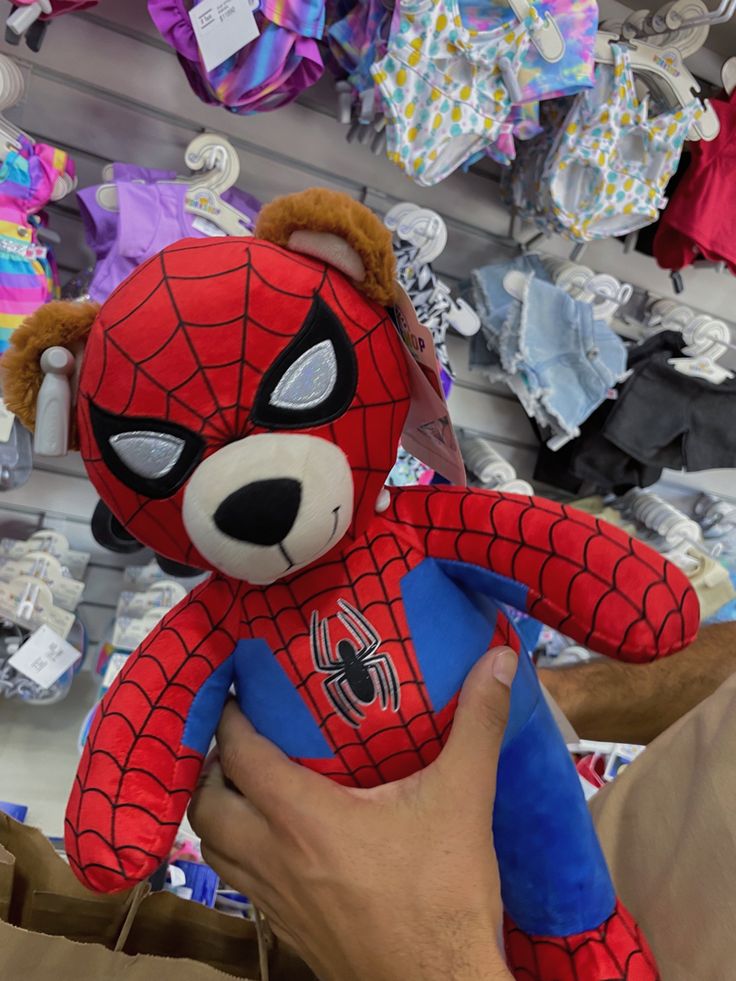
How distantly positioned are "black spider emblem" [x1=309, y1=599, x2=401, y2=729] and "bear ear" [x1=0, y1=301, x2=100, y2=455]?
24cm

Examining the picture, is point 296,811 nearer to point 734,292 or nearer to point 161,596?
point 161,596

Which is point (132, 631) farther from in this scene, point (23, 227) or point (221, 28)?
point (221, 28)

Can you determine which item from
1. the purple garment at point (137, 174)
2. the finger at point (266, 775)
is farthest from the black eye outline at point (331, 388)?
the purple garment at point (137, 174)

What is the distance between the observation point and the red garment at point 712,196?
1.41 m

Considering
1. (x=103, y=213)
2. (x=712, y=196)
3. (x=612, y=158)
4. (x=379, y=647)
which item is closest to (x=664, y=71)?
(x=612, y=158)

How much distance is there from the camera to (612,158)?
1251mm

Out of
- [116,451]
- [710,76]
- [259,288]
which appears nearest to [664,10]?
[710,76]

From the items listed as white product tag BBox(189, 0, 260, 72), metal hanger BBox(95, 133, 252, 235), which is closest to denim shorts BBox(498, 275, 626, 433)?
metal hanger BBox(95, 133, 252, 235)

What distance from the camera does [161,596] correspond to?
1.27 metres

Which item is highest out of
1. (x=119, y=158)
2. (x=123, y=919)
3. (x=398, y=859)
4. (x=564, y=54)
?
(x=564, y=54)

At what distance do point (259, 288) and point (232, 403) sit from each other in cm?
8

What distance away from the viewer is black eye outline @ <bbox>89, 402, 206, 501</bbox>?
0.47 m

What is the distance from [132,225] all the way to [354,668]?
0.83 m

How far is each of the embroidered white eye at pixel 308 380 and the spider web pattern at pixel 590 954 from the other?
440mm
